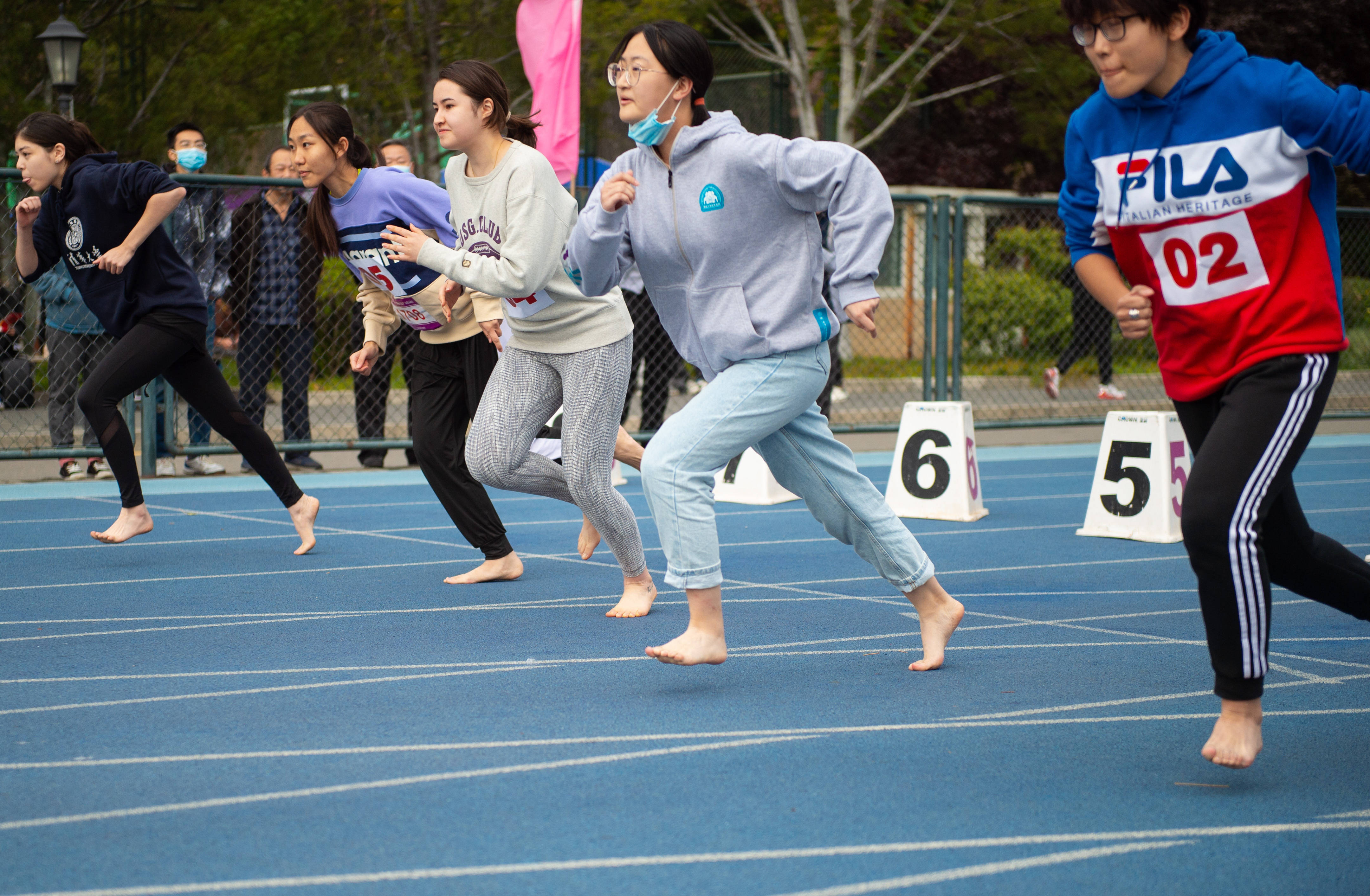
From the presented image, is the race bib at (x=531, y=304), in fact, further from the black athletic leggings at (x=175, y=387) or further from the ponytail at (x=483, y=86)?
the black athletic leggings at (x=175, y=387)

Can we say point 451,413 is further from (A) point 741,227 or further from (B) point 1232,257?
(B) point 1232,257

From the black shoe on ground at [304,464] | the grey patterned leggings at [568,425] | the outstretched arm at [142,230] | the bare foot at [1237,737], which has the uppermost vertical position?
the outstretched arm at [142,230]

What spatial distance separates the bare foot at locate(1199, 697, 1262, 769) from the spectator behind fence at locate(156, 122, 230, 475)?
8.00m

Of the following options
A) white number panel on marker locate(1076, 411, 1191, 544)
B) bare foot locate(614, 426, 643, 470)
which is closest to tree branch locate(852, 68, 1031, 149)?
white number panel on marker locate(1076, 411, 1191, 544)

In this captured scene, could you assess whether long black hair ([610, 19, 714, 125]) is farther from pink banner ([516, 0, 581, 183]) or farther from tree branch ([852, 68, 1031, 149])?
tree branch ([852, 68, 1031, 149])

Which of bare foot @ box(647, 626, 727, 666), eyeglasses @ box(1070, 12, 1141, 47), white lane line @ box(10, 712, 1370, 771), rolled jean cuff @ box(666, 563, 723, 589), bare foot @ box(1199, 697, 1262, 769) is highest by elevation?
eyeglasses @ box(1070, 12, 1141, 47)

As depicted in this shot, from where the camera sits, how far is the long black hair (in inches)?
177

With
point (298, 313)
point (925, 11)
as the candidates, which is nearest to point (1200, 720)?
point (298, 313)

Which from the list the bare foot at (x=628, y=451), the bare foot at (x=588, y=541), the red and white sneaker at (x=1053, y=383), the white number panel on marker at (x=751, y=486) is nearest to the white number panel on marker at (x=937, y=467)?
the white number panel on marker at (x=751, y=486)

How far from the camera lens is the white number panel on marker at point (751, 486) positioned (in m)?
9.30

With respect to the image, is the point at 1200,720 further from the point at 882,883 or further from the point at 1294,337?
the point at 882,883

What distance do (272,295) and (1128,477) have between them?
590 centimetres

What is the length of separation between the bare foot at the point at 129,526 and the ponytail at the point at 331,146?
1768 mm

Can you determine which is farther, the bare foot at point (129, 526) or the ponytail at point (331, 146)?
the bare foot at point (129, 526)
